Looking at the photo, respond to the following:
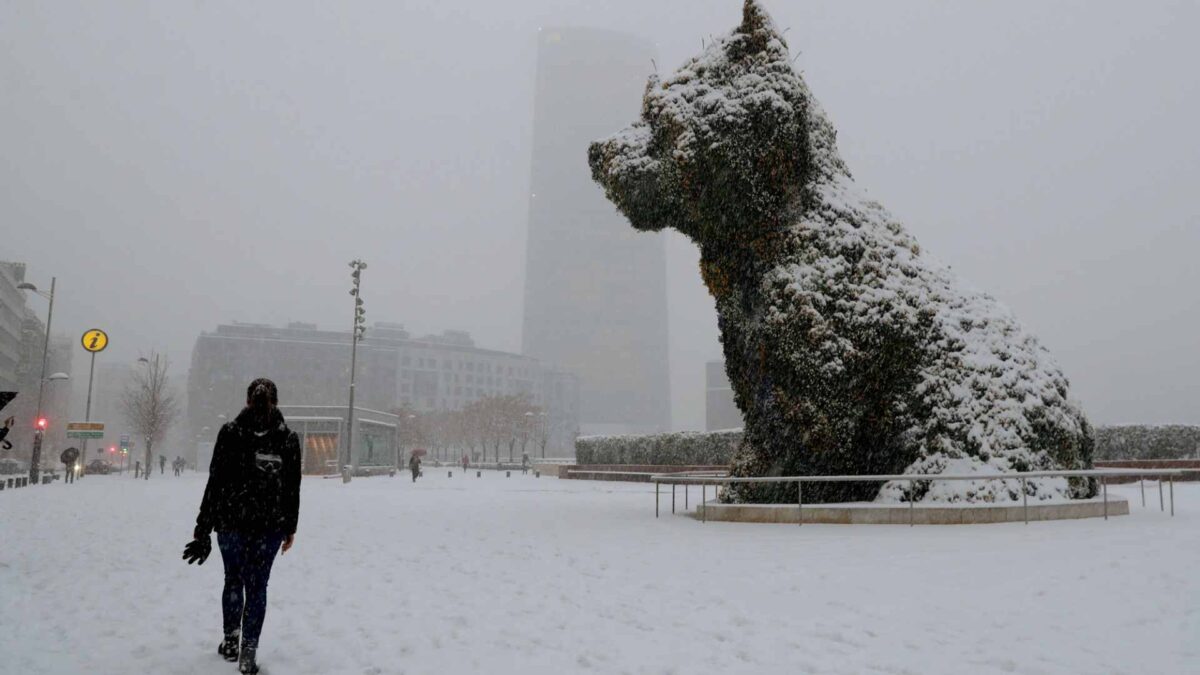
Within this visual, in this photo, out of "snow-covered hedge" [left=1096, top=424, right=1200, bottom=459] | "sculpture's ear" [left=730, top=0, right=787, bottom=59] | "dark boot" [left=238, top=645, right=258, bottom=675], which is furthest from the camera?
"snow-covered hedge" [left=1096, top=424, right=1200, bottom=459]

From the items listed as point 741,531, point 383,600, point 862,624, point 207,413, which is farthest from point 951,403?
point 207,413

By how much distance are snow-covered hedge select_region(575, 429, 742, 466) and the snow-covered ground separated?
19.2 metres

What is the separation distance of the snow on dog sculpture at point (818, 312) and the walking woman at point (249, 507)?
8687 mm

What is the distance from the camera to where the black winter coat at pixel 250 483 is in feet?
16.1

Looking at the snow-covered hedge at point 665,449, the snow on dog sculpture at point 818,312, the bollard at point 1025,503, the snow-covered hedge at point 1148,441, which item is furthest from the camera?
the snow-covered hedge at point 665,449

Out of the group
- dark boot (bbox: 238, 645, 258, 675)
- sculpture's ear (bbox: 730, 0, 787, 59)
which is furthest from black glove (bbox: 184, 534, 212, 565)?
sculpture's ear (bbox: 730, 0, 787, 59)

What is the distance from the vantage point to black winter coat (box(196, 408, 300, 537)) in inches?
193

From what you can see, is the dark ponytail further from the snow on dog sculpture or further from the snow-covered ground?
the snow on dog sculpture

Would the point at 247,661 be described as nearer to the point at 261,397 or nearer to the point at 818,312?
the point at 261,397

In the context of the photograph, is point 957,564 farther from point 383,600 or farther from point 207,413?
point 207,413

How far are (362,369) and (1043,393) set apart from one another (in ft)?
451

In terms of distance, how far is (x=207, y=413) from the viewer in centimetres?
12425

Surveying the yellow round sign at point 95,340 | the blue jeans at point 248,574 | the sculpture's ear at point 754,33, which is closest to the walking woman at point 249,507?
the blue jeans at point 248,574

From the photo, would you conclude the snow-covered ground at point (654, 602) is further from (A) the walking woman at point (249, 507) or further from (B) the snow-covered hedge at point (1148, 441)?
(B) the snow-covered hedge at point (1148, 441)
